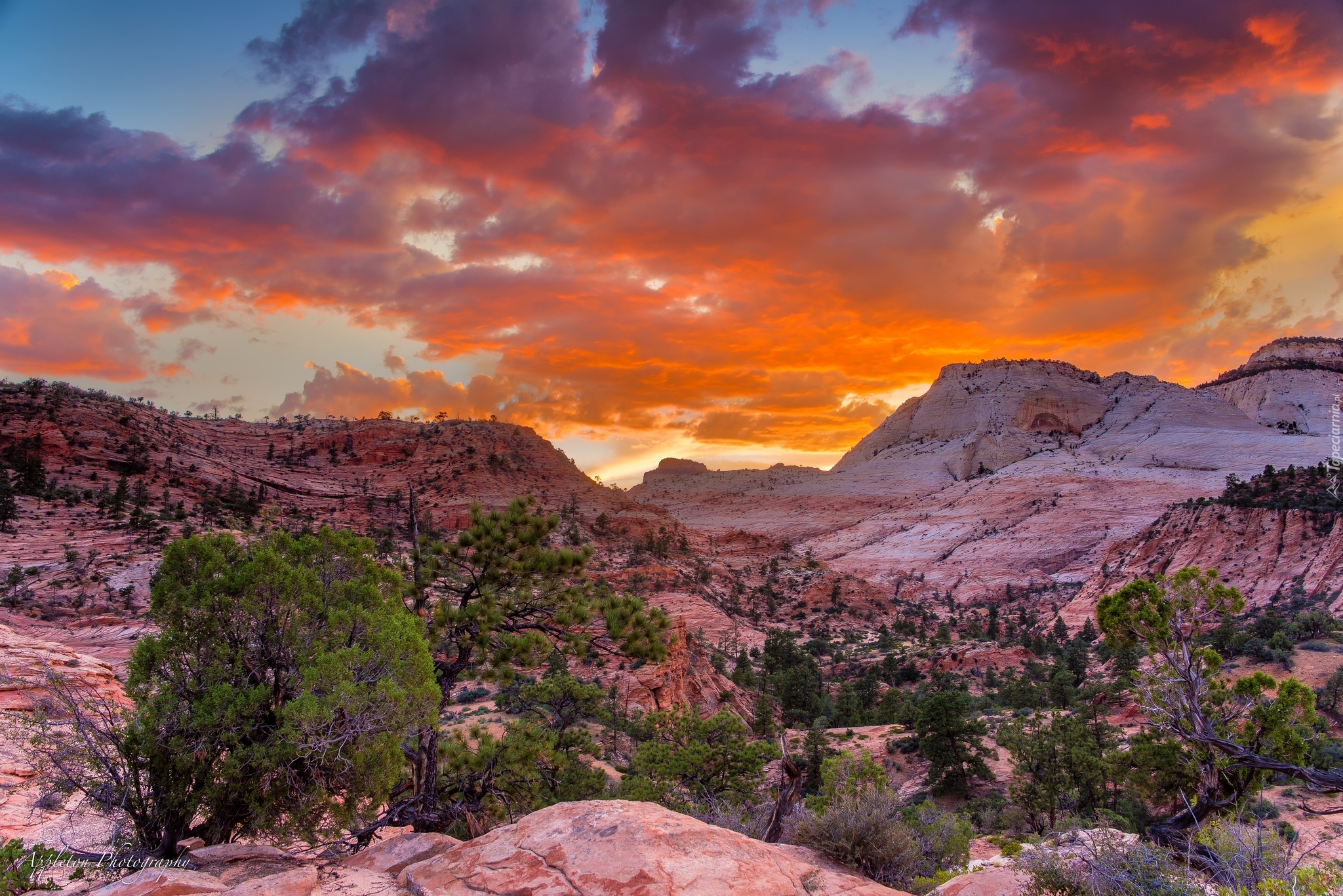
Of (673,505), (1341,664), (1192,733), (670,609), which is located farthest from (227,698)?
(673,505)

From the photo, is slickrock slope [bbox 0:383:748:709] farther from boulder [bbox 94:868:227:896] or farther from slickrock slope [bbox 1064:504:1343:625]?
slickrock slope [bbox 1064:504:1343:625]

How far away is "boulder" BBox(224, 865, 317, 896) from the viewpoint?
475cm

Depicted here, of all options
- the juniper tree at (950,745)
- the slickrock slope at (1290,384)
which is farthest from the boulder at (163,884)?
the slickrock slope at (1290,384)

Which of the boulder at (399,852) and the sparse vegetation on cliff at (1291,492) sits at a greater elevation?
the sparse vegetation on cliff at (1291,492)

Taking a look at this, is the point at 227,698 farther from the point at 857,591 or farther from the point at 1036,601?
the point at 1036,601

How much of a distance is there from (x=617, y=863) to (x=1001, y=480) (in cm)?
9707

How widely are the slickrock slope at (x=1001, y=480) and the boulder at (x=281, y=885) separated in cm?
6407

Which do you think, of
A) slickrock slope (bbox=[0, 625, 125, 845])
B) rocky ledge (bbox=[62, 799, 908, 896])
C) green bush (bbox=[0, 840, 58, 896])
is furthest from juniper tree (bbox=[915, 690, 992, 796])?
green bush (bbox=[0, 840, 58, 896])

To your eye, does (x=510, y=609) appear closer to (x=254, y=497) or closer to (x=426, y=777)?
(x=426, y=777)

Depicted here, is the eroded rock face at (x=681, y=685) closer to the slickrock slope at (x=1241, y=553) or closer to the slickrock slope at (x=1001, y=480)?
the slickrock slope at (x=1241, y=553)

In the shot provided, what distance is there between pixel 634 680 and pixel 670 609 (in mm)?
10992

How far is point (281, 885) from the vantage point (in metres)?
5.00

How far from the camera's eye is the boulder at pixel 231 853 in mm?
5746

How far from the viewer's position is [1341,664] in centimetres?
2219
